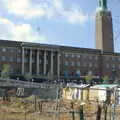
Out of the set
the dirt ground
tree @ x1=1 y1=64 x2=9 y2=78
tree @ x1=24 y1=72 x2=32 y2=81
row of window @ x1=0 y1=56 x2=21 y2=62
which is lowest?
the dirt ground

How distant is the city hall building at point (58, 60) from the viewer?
146 m

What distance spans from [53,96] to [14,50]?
64562mm

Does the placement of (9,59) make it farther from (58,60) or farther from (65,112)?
(65,112)

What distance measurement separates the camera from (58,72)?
15375 centimetres

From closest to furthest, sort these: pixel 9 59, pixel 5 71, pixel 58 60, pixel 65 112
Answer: pixel 65 112 < pixel 5 71 < pixel 9 59 < pixel 58 60

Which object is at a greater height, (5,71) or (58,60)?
(58,60)

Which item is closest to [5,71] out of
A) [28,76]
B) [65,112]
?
[28,76]

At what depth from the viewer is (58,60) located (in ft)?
510

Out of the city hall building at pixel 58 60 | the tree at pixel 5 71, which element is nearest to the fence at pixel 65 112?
the tree at pixel 5 71

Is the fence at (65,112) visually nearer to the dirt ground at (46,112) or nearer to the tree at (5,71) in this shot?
the dirt ground at (46,112)

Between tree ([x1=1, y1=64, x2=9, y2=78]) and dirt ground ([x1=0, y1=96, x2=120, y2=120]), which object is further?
tree ([x1=1, y1=64, x2=9, y2=78])

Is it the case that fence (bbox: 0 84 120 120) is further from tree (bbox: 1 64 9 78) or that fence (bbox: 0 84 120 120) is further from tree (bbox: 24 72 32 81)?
tree (bbox: 24 72 32 81)

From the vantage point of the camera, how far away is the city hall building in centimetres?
14638

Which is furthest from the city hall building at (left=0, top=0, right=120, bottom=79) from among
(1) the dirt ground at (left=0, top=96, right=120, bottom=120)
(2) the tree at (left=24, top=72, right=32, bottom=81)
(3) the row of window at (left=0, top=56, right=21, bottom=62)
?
(1) the dirt ground at (left=0, top=96, right=120, bottom=120)
